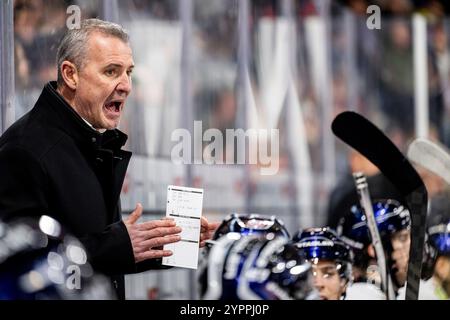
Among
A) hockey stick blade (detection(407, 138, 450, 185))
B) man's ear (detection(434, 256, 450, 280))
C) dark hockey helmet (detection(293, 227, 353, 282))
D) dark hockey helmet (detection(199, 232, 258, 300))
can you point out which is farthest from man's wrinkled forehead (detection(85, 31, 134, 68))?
man's ear (detection(434, 256, 450, 280))

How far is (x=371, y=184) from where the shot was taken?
15.1 ft

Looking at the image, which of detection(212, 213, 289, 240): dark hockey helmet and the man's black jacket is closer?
the man's black jacket

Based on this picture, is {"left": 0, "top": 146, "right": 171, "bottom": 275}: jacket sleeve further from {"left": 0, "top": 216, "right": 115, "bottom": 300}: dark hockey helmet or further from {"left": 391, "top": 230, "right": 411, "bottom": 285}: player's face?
{"left": 391, "top": 230, "right": 411, "bottom": 285}: player's face

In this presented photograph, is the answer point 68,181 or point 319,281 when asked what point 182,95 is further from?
point 68,181

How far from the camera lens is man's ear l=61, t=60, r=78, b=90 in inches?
106

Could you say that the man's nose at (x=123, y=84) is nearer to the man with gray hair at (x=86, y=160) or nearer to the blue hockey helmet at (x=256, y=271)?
the man with gray hair at (x=86, y=160)

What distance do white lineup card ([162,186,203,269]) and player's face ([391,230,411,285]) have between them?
945mm

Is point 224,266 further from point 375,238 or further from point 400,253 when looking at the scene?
point 400,253

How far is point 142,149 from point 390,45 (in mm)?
5442

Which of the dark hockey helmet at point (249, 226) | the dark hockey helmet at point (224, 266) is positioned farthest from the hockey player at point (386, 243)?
the dark hockey helmet at point (224, 266)

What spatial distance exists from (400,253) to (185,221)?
41.0 inches

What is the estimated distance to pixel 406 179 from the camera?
277cm
